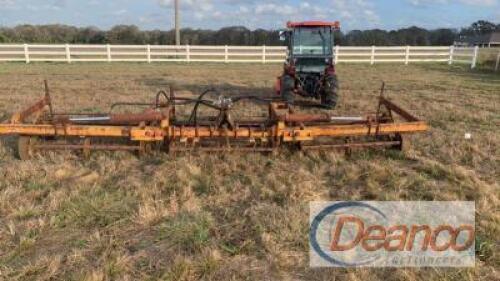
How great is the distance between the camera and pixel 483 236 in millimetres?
3656

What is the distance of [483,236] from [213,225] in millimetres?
2496

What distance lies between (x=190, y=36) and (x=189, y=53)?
27525 mm

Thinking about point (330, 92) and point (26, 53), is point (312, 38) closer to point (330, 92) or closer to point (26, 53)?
point (330, 92)

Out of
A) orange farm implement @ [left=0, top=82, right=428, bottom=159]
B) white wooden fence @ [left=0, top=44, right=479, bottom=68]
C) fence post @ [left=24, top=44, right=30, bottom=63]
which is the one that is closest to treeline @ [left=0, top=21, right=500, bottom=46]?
white wooden fence @ [left=0, top=44, right=479, bottom=68]

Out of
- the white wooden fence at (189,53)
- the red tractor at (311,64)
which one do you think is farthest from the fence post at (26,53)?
the red tractor at (311,64)

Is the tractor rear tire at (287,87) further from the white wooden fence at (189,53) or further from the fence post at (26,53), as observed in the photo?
the fence post at (26,53)

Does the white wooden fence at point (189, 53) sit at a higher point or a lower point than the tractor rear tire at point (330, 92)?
higher

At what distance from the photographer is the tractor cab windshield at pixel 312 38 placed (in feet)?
32.4

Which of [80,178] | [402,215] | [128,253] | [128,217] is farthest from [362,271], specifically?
[80,178]

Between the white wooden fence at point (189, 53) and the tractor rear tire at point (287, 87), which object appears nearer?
the tractor rear tire at point (287, 87)

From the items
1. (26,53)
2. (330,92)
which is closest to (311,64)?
(330,92)

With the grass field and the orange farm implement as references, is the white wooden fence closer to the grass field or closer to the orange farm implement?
the grass field

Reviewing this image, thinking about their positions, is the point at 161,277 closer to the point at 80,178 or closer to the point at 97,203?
the point at 97,203

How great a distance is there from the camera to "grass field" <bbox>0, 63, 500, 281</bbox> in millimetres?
3191
